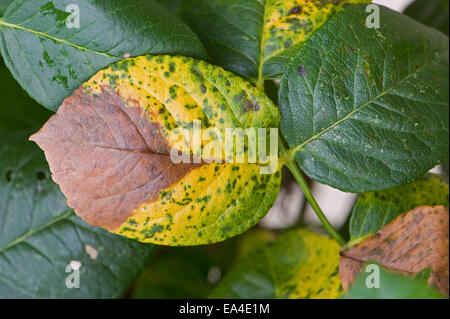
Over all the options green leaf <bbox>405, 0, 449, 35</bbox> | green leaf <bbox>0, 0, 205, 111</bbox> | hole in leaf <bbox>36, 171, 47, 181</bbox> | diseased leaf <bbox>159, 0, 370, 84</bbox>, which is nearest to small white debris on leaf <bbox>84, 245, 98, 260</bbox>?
hole in leaf <bbox>36, 171, 47, 181</bbox>

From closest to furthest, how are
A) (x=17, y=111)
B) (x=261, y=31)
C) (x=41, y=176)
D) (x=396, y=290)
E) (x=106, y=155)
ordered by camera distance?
(x=396, y=290)
(x=106, y=155)
(x=261, y=31)
(x=41, y=176)
(x=17, y=111)

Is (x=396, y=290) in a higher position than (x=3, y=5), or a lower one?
lower

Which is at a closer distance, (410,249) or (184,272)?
(410,249)

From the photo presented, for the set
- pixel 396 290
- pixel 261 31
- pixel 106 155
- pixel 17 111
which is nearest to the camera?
pixel 396 290

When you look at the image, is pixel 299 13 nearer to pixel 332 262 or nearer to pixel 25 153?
pixel 332 262

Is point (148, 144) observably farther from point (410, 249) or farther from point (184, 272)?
point (184, 272)

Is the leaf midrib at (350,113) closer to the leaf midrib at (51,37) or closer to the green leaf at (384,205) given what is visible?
the green leaf at (384,205)

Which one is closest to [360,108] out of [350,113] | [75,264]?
[350,113]
